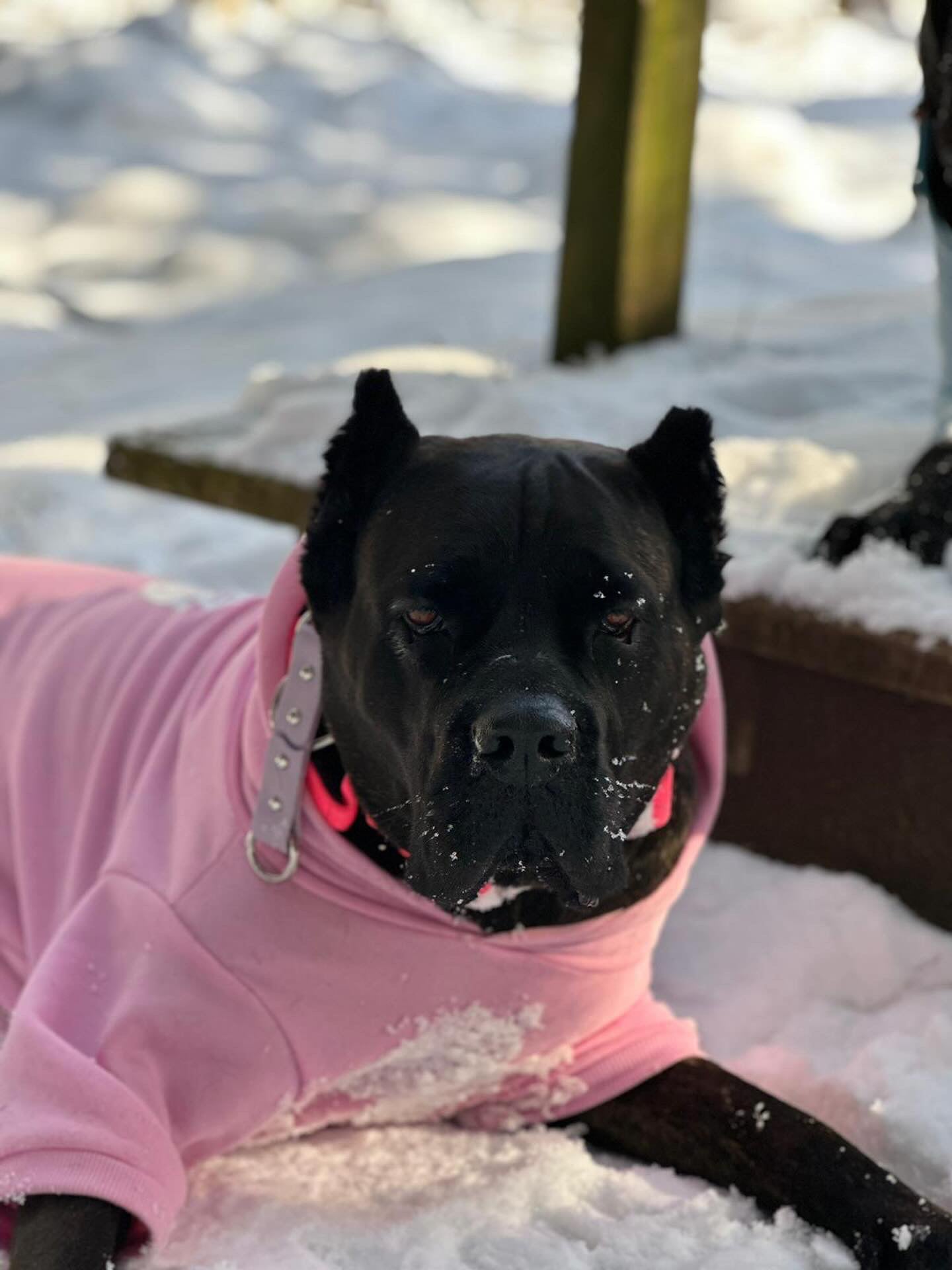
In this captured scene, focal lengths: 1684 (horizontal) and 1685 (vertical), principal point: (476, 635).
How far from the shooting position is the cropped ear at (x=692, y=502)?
6.48ft

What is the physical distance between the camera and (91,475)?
4.82 m

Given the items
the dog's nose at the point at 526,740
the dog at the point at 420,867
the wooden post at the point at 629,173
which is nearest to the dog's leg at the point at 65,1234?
the dog at the point at 420,867

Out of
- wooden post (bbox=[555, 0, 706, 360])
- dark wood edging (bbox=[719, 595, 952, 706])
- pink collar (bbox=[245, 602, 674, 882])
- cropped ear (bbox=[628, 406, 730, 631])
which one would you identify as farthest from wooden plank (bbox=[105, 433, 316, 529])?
cropped ear (bbox=[628, 406, 730, 631])

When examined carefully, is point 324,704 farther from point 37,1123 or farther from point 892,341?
point 892,341

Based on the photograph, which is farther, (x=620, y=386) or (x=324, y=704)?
(x=620, y=386)

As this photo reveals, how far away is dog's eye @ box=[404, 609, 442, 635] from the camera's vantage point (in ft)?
5.99

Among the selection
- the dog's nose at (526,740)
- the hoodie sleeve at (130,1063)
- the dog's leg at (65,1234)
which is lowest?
the dog's leg at (65,1234)

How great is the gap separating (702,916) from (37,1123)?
126 cm

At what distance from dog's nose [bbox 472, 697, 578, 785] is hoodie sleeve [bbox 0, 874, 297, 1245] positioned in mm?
493

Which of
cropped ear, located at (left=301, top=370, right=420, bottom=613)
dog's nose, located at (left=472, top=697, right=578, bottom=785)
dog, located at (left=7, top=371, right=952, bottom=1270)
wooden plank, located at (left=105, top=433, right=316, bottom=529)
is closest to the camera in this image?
dog's nose, located at (left=472, top=697, right=578, bottom=785)

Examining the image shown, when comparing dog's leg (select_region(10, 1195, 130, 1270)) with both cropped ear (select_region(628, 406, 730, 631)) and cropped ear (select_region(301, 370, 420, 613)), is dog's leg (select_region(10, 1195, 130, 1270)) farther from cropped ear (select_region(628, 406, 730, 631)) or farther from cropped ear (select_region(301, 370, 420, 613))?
cropped ear (select_region(628, 406, 730, 631))

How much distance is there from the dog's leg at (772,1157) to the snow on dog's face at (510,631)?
405 millimetres

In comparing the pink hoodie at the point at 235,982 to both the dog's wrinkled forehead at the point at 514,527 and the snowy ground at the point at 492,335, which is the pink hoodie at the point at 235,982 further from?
the dog's wrinkled forehead at the point at 514,527

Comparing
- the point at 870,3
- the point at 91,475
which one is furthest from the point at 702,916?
the point at 870,3
